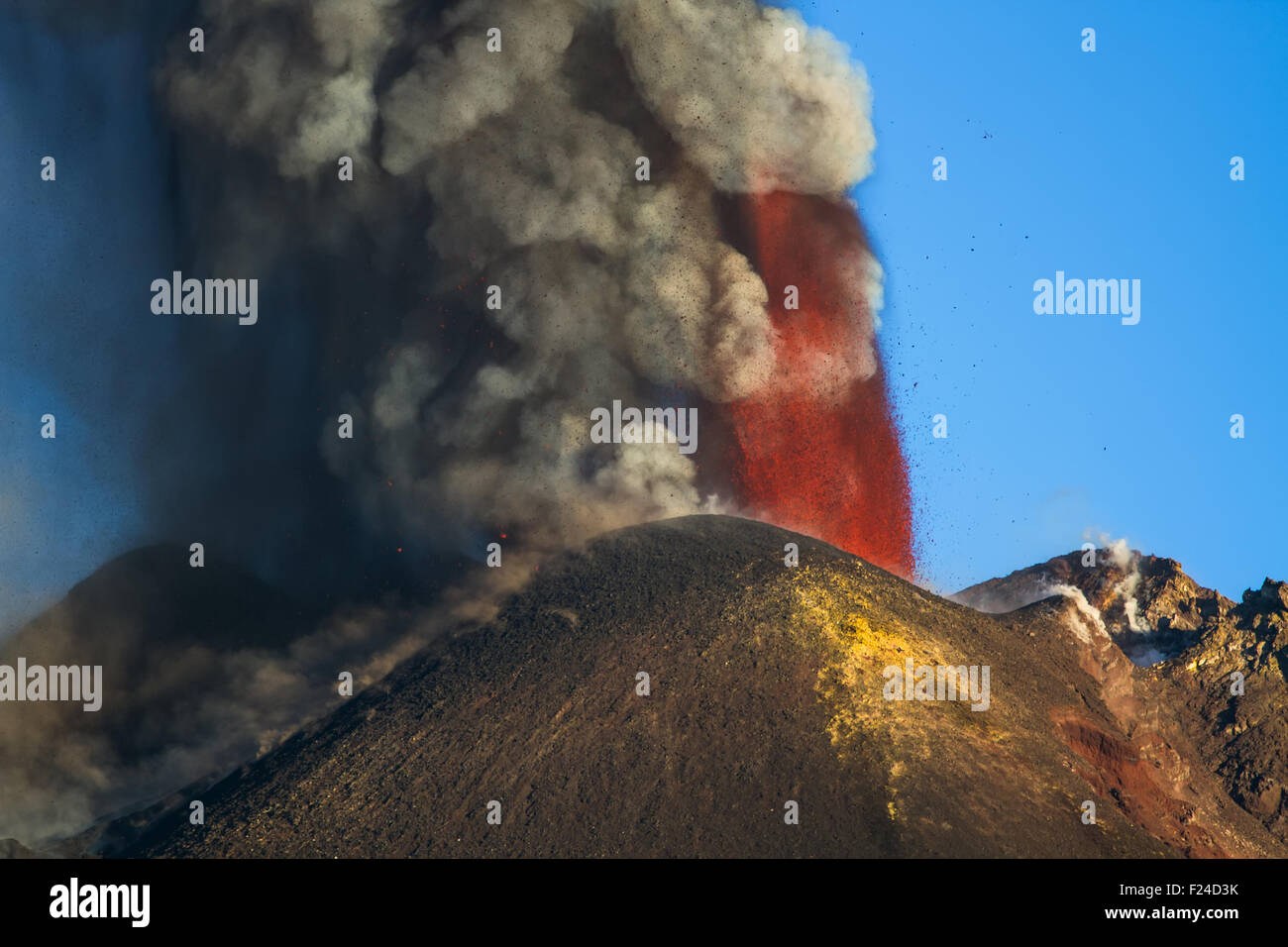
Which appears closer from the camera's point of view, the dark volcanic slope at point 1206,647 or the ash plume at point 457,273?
the dark volcanic slope at point 1206,647

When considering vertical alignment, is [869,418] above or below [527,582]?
above

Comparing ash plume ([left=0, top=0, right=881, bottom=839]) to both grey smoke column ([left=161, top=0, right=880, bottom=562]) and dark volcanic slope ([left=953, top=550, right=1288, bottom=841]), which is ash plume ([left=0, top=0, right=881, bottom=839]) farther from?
dark volcanic slope ([left=953, top=550, right=1288, bottom=841])

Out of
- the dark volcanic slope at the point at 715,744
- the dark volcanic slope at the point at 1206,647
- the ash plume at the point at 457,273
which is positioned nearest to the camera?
the dark volcanic slope at the point at 715,744

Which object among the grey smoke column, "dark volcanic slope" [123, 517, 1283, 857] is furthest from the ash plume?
"dark volcanic slope" [123, 517, 1283, 857]

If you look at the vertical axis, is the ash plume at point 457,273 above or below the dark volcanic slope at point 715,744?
above

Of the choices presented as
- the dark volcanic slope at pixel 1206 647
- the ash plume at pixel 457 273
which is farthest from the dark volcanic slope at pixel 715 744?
the ash plume at pixel 457 273

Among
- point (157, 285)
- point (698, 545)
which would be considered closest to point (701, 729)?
point (698, 545)

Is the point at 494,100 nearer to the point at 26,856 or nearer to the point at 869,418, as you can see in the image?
the point at 869,418

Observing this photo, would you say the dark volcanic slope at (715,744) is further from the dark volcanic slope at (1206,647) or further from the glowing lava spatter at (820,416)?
the glowing lava spatter at (820,416)
